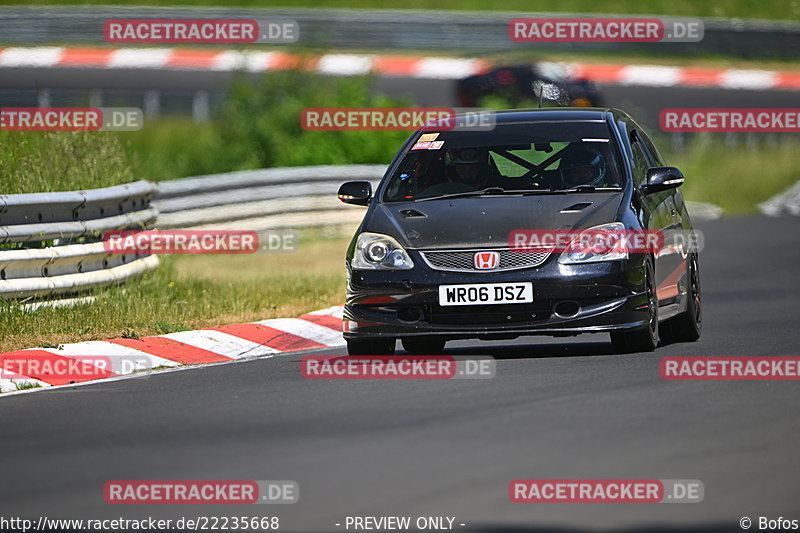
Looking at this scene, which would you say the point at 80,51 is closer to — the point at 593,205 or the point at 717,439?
the point at 593,205

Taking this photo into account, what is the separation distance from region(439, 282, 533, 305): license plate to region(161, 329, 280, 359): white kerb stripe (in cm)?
219

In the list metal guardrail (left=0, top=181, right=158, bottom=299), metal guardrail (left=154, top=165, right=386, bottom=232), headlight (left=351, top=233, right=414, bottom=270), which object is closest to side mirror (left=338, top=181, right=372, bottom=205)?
headlight (left=351, top=233, right=414, bottom=270)

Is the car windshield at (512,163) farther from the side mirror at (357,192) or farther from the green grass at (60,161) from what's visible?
the green grass at (60,161)

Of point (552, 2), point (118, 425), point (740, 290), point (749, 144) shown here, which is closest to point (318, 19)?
point (552, 2)

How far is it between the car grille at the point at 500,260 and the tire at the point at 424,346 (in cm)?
107

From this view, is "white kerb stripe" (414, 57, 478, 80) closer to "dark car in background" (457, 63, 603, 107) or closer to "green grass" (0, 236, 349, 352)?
"dark car in background" (457, 63, 603, 107)

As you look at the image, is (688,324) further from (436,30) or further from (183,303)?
(436,30)

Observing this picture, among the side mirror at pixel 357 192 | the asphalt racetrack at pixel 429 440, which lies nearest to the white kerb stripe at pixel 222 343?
the asphalt racetrack at pixel 429 440

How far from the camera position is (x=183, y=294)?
14273 millimetres

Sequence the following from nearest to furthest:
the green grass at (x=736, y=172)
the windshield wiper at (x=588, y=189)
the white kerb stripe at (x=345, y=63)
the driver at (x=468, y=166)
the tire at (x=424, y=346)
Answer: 1. the windshield wiper at (x=588, y=189)
2. the driver at (x=468, y=166)
3. the tire at (x=424, y=346)
4. the green grass at (x=736, y=172)
5. the white kerb stripe at (x=345, y=63)

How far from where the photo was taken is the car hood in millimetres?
10258

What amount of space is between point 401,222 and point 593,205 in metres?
1.22

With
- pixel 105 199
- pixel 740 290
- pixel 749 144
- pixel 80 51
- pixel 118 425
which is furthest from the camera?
pixel 80 51

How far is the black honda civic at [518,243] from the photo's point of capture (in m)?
10.1
